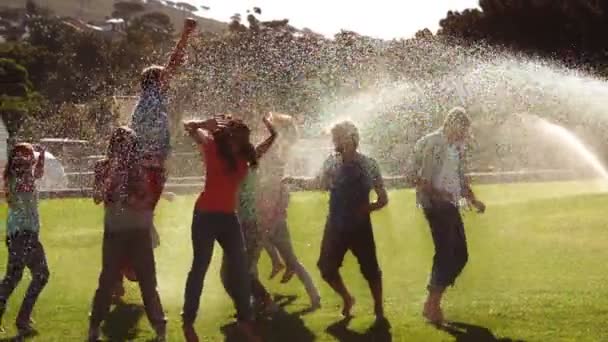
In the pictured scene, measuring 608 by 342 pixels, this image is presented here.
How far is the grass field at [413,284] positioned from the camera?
306 inches

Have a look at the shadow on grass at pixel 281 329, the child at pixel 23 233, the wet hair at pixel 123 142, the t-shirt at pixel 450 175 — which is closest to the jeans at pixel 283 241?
the shadow on grass at pixel 281 329

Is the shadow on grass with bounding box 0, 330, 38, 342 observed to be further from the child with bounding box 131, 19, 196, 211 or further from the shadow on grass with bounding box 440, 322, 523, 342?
the shadow on grass with bounding box 440, 322, 523, 342

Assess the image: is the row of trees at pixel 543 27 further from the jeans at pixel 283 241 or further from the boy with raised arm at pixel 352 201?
the boy with raised arm at pixel 352 201

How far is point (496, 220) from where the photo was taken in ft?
51.2

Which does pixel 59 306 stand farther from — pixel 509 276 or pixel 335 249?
pixel 509 276

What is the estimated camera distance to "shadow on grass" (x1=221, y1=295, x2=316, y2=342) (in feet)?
24.8

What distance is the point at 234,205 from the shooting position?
682 cm

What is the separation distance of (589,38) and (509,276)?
119 feet

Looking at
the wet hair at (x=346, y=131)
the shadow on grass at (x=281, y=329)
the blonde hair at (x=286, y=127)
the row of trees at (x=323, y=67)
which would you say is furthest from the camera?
the row of trees at (x=323, y=67)

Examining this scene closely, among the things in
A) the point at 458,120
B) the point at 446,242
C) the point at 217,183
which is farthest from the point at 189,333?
the point at 458,120

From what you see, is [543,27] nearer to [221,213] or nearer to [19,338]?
[19,338]

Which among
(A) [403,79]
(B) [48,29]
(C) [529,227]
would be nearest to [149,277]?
(C) [529,227]

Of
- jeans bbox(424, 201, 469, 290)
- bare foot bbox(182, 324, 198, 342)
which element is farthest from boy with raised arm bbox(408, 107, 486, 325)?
bare foot bbox(182, 324, 198, 342)

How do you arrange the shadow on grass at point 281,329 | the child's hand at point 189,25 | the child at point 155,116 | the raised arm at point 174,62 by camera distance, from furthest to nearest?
the child's hand at point 189,25
the shadow on grass at point 281,329
the raised arm at point 174,62
the child at point 155,116
